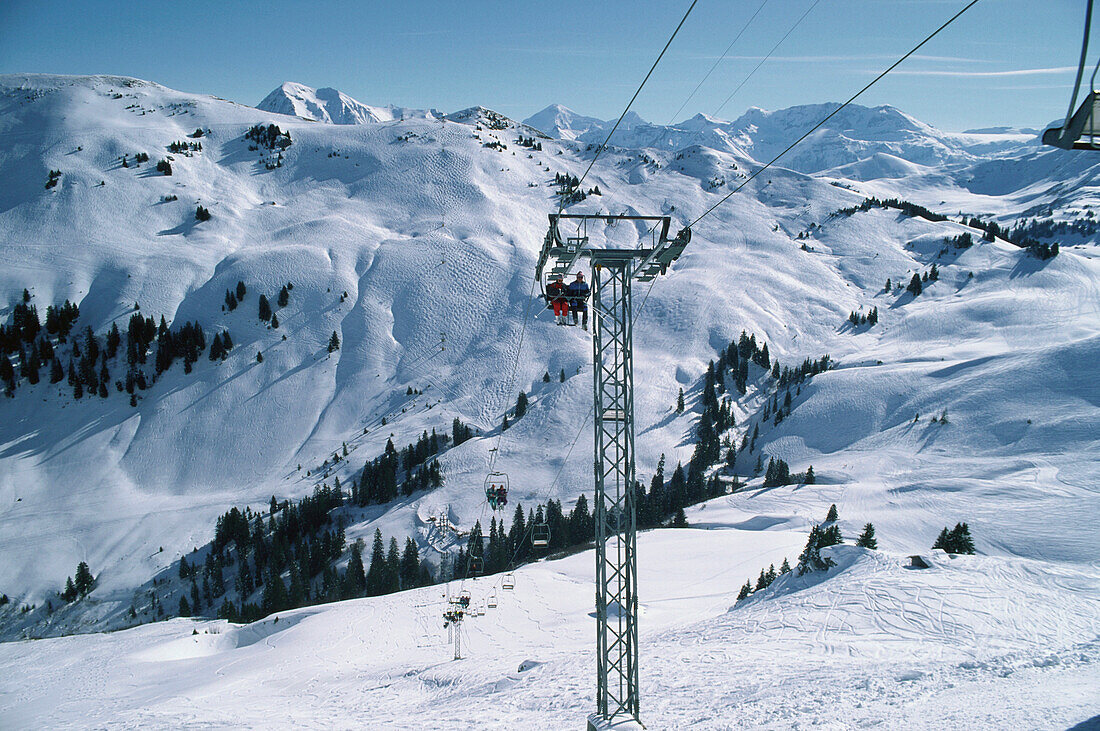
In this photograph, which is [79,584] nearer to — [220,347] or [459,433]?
[220,347]

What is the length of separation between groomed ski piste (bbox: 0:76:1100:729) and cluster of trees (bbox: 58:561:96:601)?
1.32 m

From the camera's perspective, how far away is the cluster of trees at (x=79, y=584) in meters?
78.6

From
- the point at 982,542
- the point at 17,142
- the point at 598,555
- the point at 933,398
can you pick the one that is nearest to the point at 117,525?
the point at 598,555

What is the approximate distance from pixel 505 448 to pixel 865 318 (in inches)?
3779

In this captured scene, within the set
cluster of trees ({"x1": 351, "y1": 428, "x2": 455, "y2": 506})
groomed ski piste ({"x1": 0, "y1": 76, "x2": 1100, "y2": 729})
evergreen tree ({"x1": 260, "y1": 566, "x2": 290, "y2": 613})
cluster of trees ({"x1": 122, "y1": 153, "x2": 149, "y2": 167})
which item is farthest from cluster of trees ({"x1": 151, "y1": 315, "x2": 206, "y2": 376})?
cluster of trees ({"x1": 122, "y1": 153, "x2": 149, "y2": 167})

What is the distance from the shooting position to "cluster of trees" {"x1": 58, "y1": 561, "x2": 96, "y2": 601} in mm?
78625

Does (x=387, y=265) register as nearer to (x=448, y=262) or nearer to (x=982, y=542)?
(x=448, y=262)

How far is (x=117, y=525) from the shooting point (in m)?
90.2

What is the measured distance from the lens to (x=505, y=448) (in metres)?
102

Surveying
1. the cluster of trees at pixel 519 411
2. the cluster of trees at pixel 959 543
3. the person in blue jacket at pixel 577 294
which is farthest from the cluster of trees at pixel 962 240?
the person in blue jacket at pixel 577 294

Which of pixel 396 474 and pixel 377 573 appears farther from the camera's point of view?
pixel 396 474

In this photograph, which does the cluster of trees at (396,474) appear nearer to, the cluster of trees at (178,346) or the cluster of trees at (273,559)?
the cluster of trees at (273,559)

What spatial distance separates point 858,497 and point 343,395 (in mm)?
85511

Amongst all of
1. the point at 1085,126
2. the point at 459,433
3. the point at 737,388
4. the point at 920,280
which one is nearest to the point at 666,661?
the point at 1085,126
